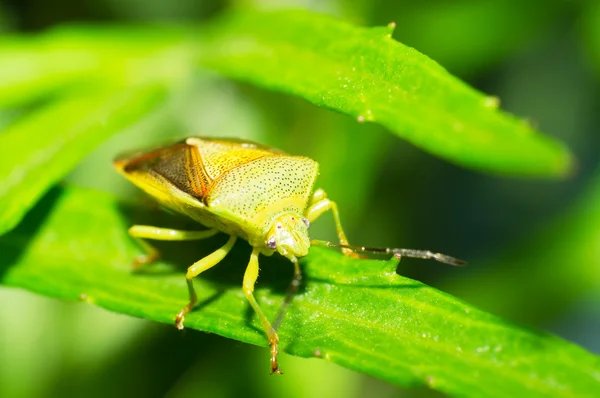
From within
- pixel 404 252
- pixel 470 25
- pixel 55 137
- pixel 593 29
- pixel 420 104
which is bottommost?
pixel 55 137

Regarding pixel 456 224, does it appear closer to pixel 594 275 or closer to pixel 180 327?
pixel 594 275

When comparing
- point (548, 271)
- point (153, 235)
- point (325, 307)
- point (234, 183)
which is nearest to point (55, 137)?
point (153, 235)

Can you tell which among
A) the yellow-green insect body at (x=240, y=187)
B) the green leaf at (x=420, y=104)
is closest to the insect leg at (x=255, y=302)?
the yellow-green insect body at (x=240, y=187)

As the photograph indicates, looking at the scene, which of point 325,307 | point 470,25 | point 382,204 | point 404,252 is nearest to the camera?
point 325,307

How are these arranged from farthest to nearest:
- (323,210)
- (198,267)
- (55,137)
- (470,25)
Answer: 1. (470,25)
2. (55,137)
3. (323,210)
4. (198,267)

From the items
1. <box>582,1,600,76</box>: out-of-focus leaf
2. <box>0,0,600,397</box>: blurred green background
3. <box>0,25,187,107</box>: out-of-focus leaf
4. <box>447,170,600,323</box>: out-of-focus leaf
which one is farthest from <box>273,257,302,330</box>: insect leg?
<box>582,1,600,76</box>: out-of-focus leaf

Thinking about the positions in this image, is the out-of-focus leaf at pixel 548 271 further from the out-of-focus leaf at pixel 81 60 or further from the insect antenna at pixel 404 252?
the out-of-focus leaf at pixel 81 60

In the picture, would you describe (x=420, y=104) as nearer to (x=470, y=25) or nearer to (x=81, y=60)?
(x=470, y=25)
